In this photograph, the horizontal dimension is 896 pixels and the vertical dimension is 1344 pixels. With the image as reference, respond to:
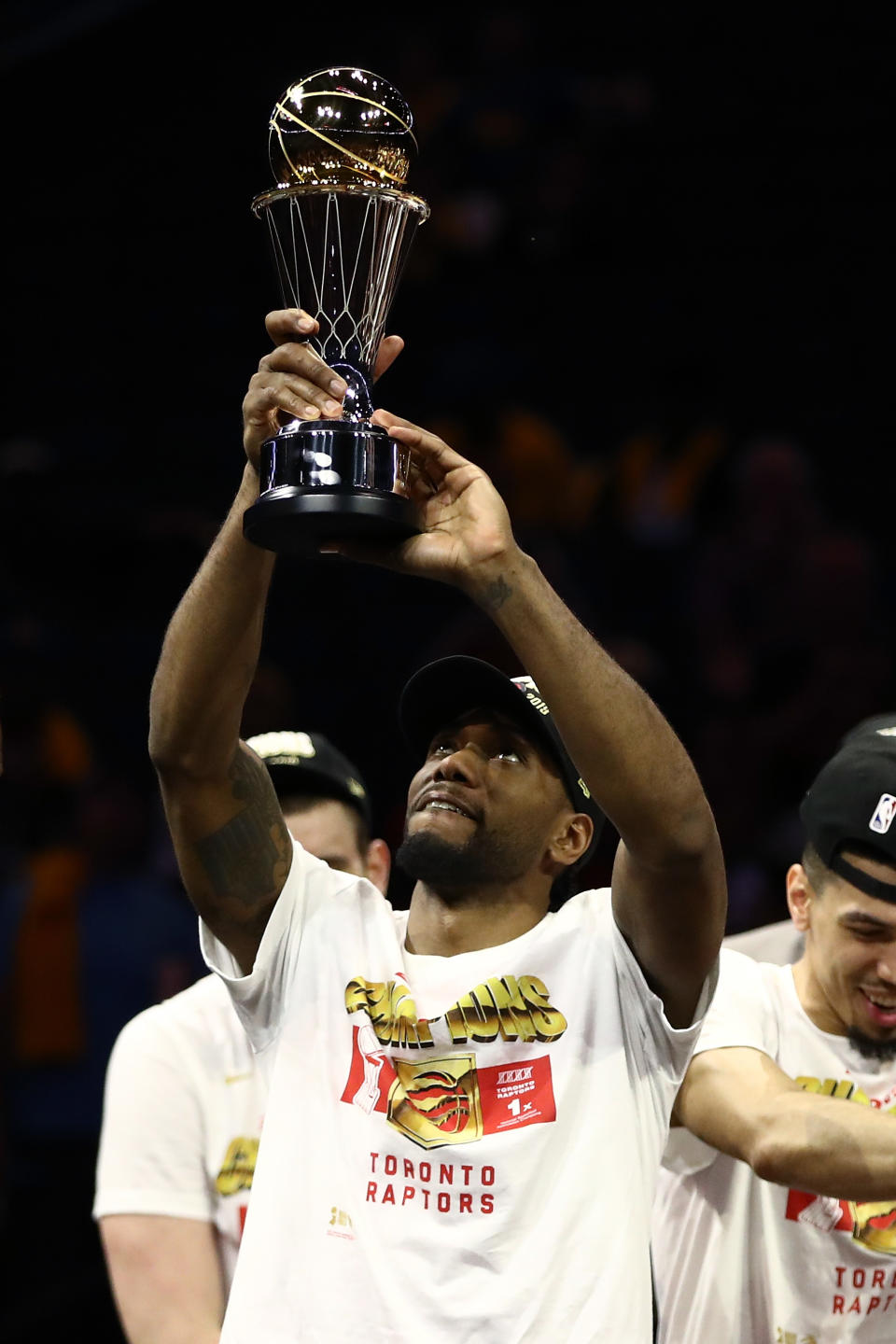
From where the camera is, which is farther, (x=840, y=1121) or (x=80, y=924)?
(x=80, y=924)

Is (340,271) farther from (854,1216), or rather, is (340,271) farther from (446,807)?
(854,1216)

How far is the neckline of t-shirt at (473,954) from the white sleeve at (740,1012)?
0.95ft

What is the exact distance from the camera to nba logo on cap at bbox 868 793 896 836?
2416 millimetres

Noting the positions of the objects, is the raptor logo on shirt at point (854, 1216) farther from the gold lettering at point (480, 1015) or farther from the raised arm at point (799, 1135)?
the gold lettering at point (480, 1015)

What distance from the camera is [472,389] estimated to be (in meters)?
5.96

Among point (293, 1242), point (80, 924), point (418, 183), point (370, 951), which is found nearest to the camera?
point (293, 1242)

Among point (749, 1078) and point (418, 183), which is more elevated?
point (418, 183)

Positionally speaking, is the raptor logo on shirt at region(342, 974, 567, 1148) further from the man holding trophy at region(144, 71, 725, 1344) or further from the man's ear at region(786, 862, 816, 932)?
the man's ear at region(786, 862, 816, 932)

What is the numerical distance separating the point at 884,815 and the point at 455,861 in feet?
2.15

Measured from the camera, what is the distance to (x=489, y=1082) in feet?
6.75

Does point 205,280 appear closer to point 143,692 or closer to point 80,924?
point 143,692

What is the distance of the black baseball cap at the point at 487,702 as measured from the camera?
7.55ft

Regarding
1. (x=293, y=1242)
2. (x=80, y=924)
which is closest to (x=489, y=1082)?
(x=293, y=1242)

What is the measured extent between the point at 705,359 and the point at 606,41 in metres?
1.54
